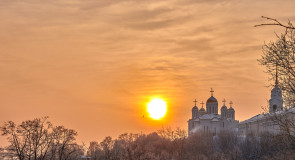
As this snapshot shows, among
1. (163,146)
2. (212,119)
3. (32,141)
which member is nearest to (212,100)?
(212,119)

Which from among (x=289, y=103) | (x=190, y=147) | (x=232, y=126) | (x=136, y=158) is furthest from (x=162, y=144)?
(x=289, y=103)

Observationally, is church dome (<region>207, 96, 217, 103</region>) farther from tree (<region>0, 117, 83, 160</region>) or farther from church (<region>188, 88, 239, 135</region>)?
tree (<region>0, 117, 83, 160</region>)

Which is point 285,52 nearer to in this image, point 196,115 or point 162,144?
point 162,144

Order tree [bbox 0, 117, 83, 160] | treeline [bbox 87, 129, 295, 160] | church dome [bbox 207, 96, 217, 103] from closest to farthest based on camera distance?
tree [bbox 0, 117, 83, 160] < treeline [bbox 87, 129, 295, 160] < church dome [bbox 207, 96, 217, 103]

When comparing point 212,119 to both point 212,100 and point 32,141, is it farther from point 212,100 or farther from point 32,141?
point 32,141

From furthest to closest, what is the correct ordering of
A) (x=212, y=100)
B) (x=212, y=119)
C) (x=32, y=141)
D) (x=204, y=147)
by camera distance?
(x=212, y=100) < (x=212, y=119) < (x=204, y=147) < (x=32, y=141)

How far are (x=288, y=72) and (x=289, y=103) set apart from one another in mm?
1961

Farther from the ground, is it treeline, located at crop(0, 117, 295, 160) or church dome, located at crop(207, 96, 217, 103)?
church dome, located at crop(207, 96, 217, 103)

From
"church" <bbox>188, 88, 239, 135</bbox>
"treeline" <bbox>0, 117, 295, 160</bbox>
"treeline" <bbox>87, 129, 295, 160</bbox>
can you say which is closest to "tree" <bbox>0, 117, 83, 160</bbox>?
"treeline" <bbox>0, 117, 295, 160</bbox>

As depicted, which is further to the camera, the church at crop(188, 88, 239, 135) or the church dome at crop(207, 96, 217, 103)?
the church dome at crop(207, 96, 217, 103)

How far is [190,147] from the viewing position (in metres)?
86.5

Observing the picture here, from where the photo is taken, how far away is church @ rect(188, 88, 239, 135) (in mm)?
115500

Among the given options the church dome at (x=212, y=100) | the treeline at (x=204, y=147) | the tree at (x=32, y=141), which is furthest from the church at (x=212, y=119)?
the tree at (x=32, y=141)

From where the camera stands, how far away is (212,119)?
115875mm
